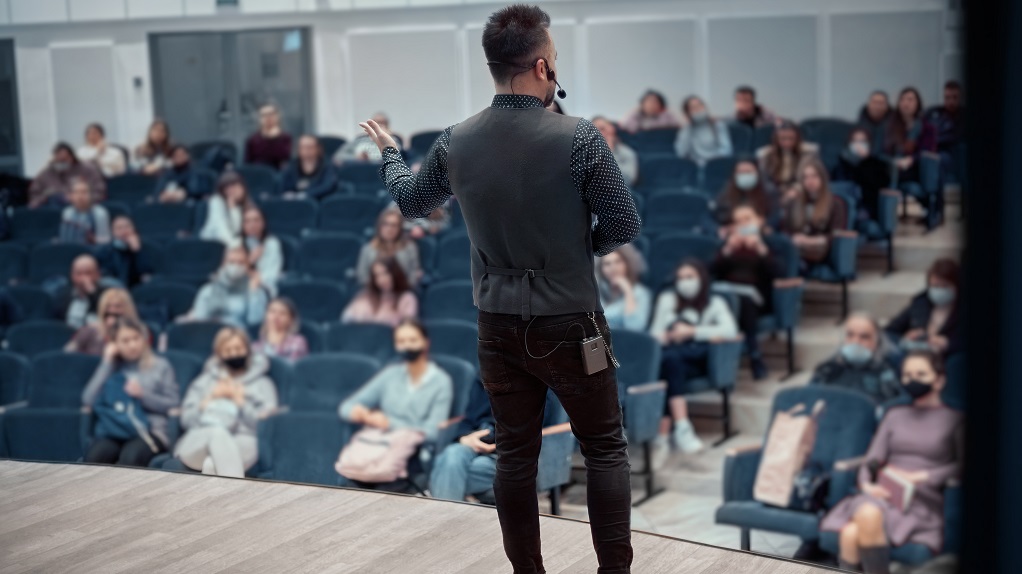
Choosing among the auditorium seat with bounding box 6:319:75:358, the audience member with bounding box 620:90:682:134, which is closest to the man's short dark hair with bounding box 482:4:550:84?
the auditorium seat with bounding box 6:319:75:358

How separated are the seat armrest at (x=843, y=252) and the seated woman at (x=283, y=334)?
221cm

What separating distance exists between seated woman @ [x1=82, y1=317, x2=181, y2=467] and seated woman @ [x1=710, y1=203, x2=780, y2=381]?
2.16m

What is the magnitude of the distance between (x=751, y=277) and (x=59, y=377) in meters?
2.73

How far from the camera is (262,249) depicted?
558 cm

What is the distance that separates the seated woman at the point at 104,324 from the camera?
482 cm

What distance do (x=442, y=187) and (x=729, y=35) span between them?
20.8ft

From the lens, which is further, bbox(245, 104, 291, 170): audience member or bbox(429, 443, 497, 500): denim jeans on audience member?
bbox(245, 104, 291, 170): audience member

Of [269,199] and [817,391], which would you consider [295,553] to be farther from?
[269,199]

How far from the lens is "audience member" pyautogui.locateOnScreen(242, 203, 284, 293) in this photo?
18.2 feet

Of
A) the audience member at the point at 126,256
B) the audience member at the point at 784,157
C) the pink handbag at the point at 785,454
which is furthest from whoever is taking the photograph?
the audience member at the point at 126,256

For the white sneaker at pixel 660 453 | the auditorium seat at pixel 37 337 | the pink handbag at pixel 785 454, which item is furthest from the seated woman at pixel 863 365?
the auditorium seat at pixel 37 337

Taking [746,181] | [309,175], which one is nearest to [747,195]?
[746,181]

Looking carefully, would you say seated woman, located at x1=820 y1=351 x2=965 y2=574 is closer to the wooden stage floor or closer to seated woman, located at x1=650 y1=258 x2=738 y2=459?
seated woman, located at x1=650 y1=258 x2=738 y2=459

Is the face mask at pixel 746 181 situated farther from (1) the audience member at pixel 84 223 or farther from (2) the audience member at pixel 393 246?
(1) the audience member at pixel 84 223
